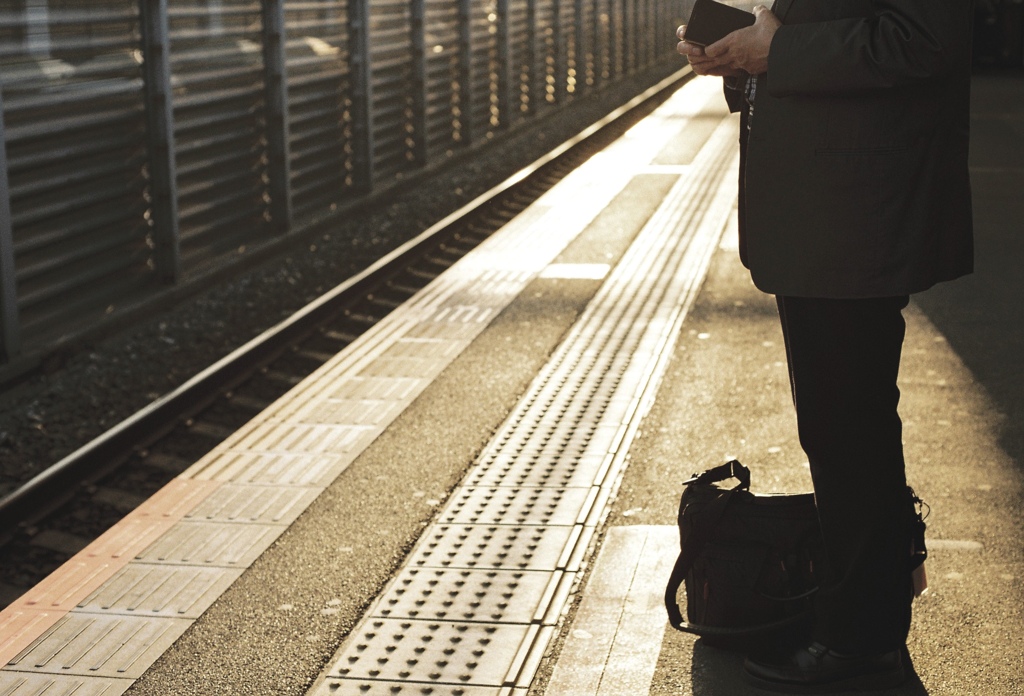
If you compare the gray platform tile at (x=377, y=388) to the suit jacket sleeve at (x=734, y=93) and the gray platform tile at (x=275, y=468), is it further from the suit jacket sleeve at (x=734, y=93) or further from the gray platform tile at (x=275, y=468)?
the suit jacket sleeve at (x=734, y=93)

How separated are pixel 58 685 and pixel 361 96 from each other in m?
9.66

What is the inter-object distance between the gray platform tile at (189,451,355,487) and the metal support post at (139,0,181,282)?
374 centimetres

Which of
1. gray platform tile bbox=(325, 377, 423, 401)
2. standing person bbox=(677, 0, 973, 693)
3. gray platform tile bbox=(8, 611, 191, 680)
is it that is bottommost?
gray platform tile bbox=(325, 377, 423, 401)

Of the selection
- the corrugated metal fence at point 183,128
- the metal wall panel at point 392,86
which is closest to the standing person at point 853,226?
the corrugated metal fence at point 183,128

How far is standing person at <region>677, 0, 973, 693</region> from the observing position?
8.52 feet

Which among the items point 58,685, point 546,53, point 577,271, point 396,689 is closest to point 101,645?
point 58,685

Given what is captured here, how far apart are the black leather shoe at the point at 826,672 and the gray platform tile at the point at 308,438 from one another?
2383 mm

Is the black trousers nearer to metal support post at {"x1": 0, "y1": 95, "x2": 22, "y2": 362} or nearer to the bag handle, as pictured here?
the bag handle

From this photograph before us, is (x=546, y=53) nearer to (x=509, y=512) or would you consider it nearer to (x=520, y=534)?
(x=509, y=512)

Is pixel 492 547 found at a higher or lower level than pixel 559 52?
lower

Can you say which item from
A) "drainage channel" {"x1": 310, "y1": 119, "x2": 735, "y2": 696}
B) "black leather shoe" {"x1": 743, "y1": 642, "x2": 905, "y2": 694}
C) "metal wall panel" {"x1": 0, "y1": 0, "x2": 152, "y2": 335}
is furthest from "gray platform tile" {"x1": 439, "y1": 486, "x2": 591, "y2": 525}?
"metal wall panel" {"x1": 0, "y1": 0, "x2": 152, "y2": 335}

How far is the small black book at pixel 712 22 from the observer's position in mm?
2788

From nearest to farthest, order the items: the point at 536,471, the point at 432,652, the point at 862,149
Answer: the point at 862,149, the point at 432,652, the point at 536,471

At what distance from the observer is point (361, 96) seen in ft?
40.6
